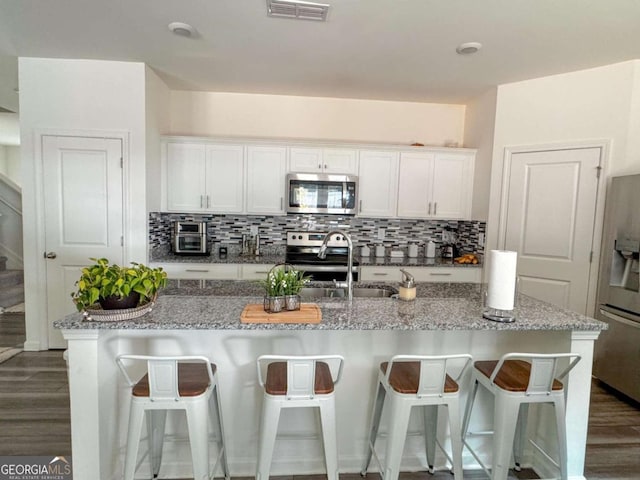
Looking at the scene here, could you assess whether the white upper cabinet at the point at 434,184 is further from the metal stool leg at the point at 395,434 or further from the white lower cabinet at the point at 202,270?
the metal stool leg at the point at 395,434

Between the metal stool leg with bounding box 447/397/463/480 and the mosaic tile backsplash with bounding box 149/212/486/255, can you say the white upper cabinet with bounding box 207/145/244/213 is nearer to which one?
the mosaic tile backsplash with bounding box 149/212/486/255

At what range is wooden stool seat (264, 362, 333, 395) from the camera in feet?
4.85

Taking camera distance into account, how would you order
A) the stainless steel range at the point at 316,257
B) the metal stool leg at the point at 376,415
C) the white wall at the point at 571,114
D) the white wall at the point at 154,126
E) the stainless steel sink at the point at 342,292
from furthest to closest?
the stainless steel range at the point at 316,257, the white wall at the point at 154,126, the white wall at the point at 571,114, the stainless steel sink at the point at 342,292, the metal stool leg at the point at 376,415

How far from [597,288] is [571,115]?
4.98 feet

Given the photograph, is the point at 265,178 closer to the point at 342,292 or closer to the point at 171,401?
the point at 342,292

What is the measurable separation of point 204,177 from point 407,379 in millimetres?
2973

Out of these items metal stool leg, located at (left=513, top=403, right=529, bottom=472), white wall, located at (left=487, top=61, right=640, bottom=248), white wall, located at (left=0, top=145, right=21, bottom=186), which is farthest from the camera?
white wall, located at (left=0, top=145, right=21, bottom=186)

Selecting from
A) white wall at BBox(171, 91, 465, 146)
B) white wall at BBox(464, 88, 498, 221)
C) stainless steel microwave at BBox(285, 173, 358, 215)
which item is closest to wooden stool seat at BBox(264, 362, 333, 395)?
stainless steel microwave at BBox(285, 173, 358, 215)

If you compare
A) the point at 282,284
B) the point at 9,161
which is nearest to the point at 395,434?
the point at 282,284

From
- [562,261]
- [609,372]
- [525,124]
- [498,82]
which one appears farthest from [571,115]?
[609,372]

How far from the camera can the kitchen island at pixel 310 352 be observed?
1.55m

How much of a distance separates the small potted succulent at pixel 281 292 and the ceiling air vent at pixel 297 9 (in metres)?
1.62

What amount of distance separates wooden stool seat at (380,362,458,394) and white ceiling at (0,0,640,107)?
2.05 metres

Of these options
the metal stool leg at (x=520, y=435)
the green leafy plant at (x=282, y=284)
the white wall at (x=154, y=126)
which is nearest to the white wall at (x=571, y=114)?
the metal stool leg at (x=520, y=435)
